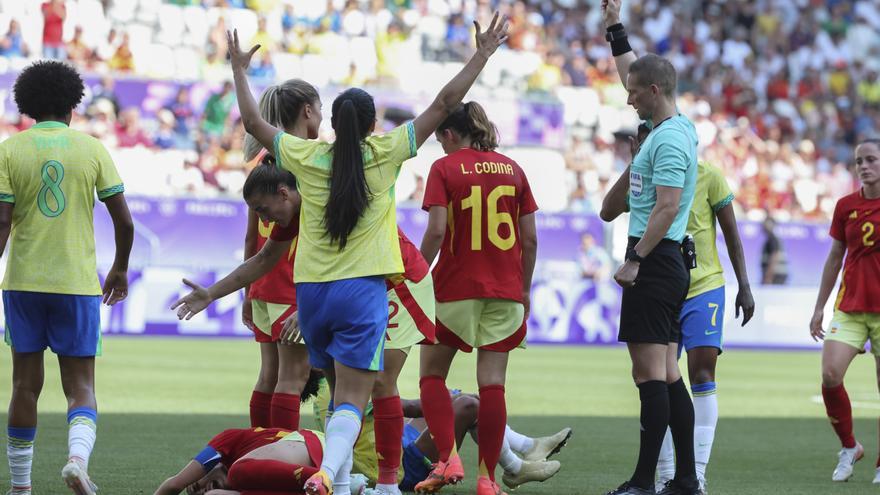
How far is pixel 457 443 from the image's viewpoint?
7766 millimetres

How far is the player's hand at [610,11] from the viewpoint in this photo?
293 inches

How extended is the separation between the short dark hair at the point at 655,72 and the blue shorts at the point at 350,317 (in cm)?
187

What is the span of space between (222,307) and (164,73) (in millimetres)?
6204

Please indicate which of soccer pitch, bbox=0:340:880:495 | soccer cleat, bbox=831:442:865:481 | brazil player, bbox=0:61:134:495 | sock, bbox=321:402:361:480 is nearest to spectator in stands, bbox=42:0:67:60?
soccer pitch, bbox=0:340:880:495

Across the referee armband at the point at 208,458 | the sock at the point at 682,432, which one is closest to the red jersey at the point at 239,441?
the referee armband at the point at 208,458

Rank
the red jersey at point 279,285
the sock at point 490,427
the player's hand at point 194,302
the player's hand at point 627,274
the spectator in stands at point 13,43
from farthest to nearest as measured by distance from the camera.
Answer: the spectator in stands at point 13,43 < the red jersey at point 279,285 < the sock at point 490,427 < the player's hand at point 627,274 < the player's hand at point 194,302

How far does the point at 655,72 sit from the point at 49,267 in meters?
3.21

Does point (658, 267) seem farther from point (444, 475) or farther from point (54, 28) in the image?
point (54, 28)

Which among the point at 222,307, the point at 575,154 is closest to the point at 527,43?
the point at 575,154

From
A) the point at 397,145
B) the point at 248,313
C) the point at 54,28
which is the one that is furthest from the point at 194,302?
the point at 54,28

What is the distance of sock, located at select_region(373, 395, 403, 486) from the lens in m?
6.48

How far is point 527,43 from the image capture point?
2945 centimetres

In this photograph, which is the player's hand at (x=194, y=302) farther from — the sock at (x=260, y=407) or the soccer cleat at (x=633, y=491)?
the soccer cleat at (x=633, y=491)

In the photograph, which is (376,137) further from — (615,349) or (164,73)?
(164,73)
